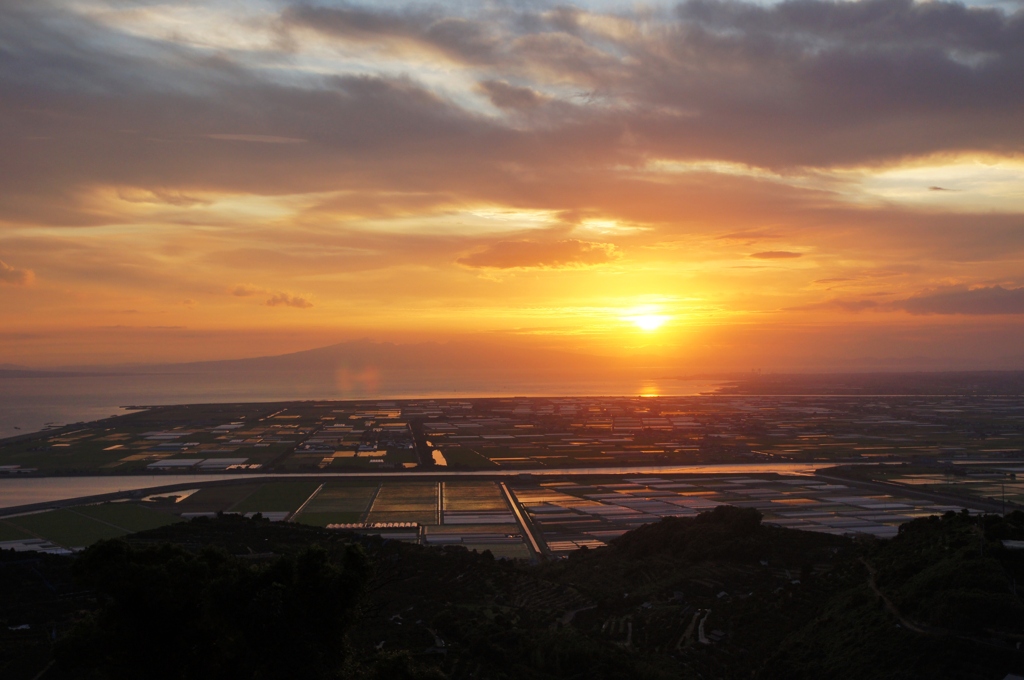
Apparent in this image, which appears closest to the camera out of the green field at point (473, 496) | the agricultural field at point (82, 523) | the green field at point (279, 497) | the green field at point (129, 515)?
the agricultural field at point (82, 523)

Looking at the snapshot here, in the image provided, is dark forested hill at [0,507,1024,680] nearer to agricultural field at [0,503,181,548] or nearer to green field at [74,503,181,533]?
agricultural field at [0,503,181,548]

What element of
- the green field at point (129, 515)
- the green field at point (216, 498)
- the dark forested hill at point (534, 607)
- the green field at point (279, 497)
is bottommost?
the green field at point (279, 497)

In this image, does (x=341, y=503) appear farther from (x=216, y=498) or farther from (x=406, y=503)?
(x=216, y=498)

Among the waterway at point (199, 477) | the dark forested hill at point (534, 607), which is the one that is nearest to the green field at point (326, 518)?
the dark forested hill at point (534, 607)

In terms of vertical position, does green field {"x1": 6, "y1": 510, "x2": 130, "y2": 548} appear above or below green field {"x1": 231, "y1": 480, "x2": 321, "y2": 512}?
above

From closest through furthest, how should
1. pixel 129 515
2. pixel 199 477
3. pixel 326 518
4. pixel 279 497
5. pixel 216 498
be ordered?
pixel 326 518, pixel 129 515, pixel 216 498, pixel 279 497, pixel 199 477

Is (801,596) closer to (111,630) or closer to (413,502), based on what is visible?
(111,630)

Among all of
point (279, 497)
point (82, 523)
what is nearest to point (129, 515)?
point (82, 523)

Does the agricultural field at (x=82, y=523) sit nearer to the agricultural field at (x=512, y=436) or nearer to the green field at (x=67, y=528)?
the green field at (x=67, y=528)

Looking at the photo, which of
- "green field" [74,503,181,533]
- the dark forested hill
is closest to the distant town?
"green field" [74,503,181,533]
